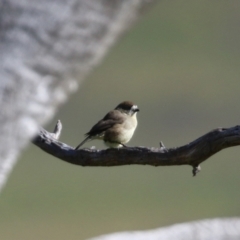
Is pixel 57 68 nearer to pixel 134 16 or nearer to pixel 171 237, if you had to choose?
pixel 134 16

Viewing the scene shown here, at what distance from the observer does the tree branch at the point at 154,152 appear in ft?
12.1

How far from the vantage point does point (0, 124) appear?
0.94m

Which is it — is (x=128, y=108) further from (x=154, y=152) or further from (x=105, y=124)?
(x=154, y=152)

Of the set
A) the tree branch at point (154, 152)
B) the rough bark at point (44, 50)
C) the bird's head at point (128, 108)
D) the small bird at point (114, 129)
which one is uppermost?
the bird's head at point (128, 108)

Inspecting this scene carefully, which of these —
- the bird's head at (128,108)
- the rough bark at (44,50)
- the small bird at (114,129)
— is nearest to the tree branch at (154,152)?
the small bird at (114,129)

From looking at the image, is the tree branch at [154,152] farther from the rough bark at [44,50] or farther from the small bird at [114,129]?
the rough bark at [44,50]

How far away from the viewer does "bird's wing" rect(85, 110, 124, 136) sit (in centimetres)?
741

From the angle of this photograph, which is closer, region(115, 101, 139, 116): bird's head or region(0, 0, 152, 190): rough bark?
region(0, 0, 152, 190): rough bark

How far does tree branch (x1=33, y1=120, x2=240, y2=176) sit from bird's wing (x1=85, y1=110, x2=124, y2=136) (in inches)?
98.5

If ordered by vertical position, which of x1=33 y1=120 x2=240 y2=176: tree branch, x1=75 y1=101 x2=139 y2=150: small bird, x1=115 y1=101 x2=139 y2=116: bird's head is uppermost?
x1=115 y1=101 x2=139 y2=116: bird's head

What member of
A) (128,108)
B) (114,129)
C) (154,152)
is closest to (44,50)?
(154,152)

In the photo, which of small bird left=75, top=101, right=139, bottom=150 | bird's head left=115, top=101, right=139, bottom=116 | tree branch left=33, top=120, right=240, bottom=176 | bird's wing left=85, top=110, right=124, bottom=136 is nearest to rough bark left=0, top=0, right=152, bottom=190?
tree branch left=33, top=120, right=240, bottom=176

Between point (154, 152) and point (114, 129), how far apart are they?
11.4ft

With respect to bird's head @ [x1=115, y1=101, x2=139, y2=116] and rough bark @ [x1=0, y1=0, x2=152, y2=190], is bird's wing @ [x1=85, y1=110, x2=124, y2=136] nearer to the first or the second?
bird's head @ [x1=115, y1=101, x2=139, y2=116]
